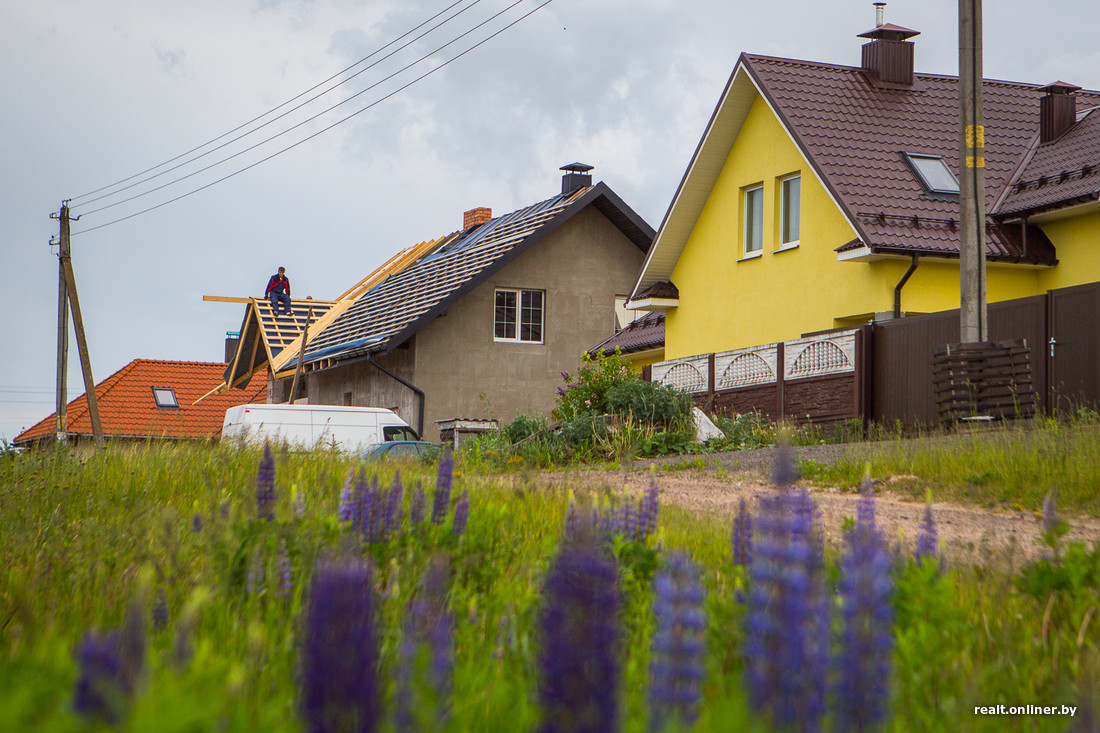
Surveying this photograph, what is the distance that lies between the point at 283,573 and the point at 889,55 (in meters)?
20.4

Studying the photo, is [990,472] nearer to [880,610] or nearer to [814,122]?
[880,610]

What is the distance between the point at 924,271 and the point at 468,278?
10763 mm

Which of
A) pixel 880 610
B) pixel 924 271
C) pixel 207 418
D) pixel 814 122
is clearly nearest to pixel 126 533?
pixel 880 610

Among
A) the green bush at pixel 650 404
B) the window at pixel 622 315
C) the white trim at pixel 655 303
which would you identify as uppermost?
the window at pixel 622 315

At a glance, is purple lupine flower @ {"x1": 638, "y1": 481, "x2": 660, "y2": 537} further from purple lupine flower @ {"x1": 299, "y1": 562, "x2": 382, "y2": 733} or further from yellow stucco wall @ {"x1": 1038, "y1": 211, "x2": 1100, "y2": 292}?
yellow stucco wall @ {"x1": 1038, "y1": 211, "x2": 1100, "y2": 292}

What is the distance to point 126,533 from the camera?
509 centimetres

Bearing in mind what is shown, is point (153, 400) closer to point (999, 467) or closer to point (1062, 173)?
point (1062, 173)

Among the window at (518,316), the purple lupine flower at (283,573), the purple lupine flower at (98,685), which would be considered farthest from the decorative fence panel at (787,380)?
the purple lupine flower at (98,685)

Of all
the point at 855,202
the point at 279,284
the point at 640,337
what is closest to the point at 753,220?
the point at 855,202

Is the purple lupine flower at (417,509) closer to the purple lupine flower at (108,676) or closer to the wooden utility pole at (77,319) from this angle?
the purple lupine flower at (108,676)

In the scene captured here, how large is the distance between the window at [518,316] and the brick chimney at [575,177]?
3.61m

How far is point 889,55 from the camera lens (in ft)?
71.2

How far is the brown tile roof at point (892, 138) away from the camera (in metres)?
17.6

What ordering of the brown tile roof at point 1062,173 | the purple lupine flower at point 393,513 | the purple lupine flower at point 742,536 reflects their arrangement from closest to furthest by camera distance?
the purple lupine flower at point 742,536
the purple lupine flower at point 393,513
the brown tile roof at point 1062,173
